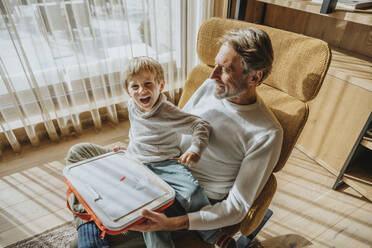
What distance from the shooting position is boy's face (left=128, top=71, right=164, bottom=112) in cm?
109

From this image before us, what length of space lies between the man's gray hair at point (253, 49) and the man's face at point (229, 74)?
0.02 meters

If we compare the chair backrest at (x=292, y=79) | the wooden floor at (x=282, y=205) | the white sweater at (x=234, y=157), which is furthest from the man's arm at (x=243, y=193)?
the wooden floor at (x=282, y=205)

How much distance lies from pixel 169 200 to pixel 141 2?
5.07 ft

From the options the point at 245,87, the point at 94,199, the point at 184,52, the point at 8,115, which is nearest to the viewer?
the point at 94,199

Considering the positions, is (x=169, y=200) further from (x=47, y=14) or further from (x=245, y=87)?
(x=47, y=14)

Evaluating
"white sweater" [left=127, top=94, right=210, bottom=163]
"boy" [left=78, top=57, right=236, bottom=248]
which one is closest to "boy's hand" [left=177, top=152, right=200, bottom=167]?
"boy" [left=78, top=57, right=236, bottom=248]

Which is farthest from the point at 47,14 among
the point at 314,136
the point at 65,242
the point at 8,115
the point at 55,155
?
the point at 314,136

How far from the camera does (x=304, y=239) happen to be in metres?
1.46

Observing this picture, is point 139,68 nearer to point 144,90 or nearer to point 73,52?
point 144,90

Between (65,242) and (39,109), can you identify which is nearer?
(65,242)

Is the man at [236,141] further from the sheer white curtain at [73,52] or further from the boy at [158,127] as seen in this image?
the sheer white curtain at [73,52]

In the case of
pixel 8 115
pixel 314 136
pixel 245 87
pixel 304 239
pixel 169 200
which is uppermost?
pixel 245 87

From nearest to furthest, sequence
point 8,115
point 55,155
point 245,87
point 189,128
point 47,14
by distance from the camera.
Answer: point 245,87
point 189,128
point 47,14
point 8,115
point 55,155

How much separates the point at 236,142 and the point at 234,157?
2.5 inches
